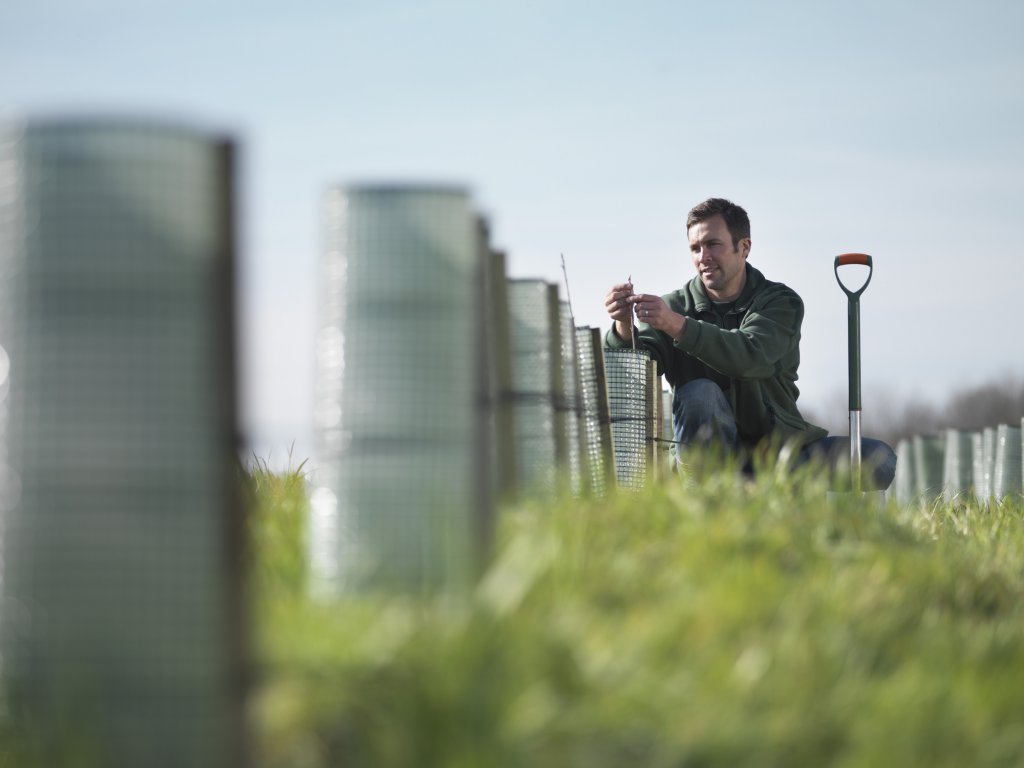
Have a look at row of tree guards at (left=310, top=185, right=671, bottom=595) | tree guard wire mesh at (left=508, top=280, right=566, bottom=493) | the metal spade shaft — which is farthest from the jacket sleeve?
row of tree guards at (left=310, top=185, right=671, bottom=595)

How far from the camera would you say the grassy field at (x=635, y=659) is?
2.47 meters

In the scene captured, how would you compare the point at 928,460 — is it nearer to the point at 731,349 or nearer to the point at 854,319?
the point at 854,319

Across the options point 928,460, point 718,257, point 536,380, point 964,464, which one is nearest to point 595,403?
point 718,257

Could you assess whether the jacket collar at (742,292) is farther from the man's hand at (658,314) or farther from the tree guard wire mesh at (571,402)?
the tree guard wire mesh at (571,402)

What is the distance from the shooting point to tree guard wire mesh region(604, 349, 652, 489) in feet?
24.5

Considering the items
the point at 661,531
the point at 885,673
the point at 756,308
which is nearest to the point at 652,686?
the point at 885,673

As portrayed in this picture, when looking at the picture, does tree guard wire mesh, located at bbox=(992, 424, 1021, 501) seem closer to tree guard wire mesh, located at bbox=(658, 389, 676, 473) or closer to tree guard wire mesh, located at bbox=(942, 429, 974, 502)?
tree guard wire mesh, located at bbox=(942, 429, 974, 502)

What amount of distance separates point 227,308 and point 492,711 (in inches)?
34.8

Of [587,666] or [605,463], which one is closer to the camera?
[587,666]

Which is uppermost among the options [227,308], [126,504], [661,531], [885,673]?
[227,308]

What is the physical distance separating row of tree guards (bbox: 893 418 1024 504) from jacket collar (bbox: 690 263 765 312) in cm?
241

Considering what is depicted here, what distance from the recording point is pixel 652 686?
2.68 meters

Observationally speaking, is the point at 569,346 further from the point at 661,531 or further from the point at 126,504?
the point at 126,504

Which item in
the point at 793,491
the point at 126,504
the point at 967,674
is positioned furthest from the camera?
the point at 793,491
